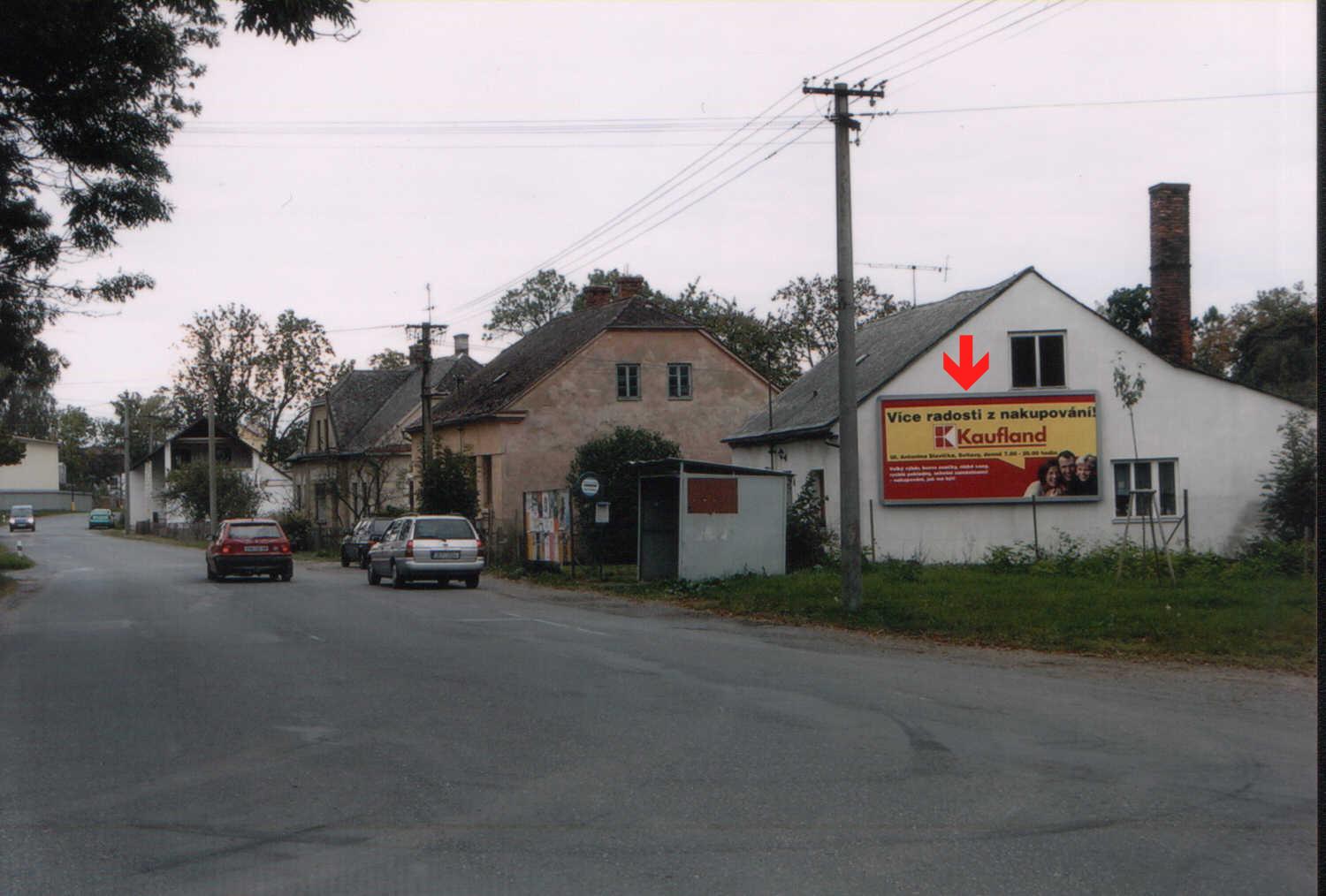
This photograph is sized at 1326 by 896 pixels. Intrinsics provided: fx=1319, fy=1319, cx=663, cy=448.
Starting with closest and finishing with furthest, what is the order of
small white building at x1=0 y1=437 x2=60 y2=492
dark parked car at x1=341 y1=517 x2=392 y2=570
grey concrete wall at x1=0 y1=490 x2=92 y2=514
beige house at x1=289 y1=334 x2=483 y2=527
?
1. dark parked car at x1=341 y1=517 x2=392 y2=570
2. beige house at x1=289 y1=334 x2=483 y2=527
3. grey concrete wall at x1=0 y1=490 x2=92 y2=514
4. small white building at x1=0 y1=437 x2=60 y2=492

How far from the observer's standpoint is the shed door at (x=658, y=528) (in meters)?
28.5

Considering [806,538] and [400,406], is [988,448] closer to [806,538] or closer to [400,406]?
[806,538]

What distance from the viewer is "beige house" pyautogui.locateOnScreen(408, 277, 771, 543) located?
137 ft

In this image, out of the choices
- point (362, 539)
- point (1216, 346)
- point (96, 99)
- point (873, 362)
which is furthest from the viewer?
point (1216, 346)

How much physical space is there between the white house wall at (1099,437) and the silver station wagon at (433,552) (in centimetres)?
833

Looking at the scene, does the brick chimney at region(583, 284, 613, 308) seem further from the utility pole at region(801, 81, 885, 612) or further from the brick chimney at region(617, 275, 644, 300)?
the utility pole at region(801, 81, 885, 612)

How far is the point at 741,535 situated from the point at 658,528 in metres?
3.47

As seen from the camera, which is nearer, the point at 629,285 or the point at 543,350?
the point at 543,350

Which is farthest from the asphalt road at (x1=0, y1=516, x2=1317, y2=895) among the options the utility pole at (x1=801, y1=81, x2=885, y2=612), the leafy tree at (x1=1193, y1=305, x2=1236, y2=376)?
the leafy tree at (x1=1193, y1=305, x2=1236, y2=376)

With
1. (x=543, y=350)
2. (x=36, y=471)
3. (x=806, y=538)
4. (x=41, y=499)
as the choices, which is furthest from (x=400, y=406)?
(x=41, y=499)

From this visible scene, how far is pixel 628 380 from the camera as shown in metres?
43.5

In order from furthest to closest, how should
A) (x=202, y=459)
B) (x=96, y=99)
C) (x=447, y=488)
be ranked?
(x=202, y=459) → (x=447, y=488) → (x=96, y=99)

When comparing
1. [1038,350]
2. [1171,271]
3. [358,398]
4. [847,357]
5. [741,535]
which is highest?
[358,398]

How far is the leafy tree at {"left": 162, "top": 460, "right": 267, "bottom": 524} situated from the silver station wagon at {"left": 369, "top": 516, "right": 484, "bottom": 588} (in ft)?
135
